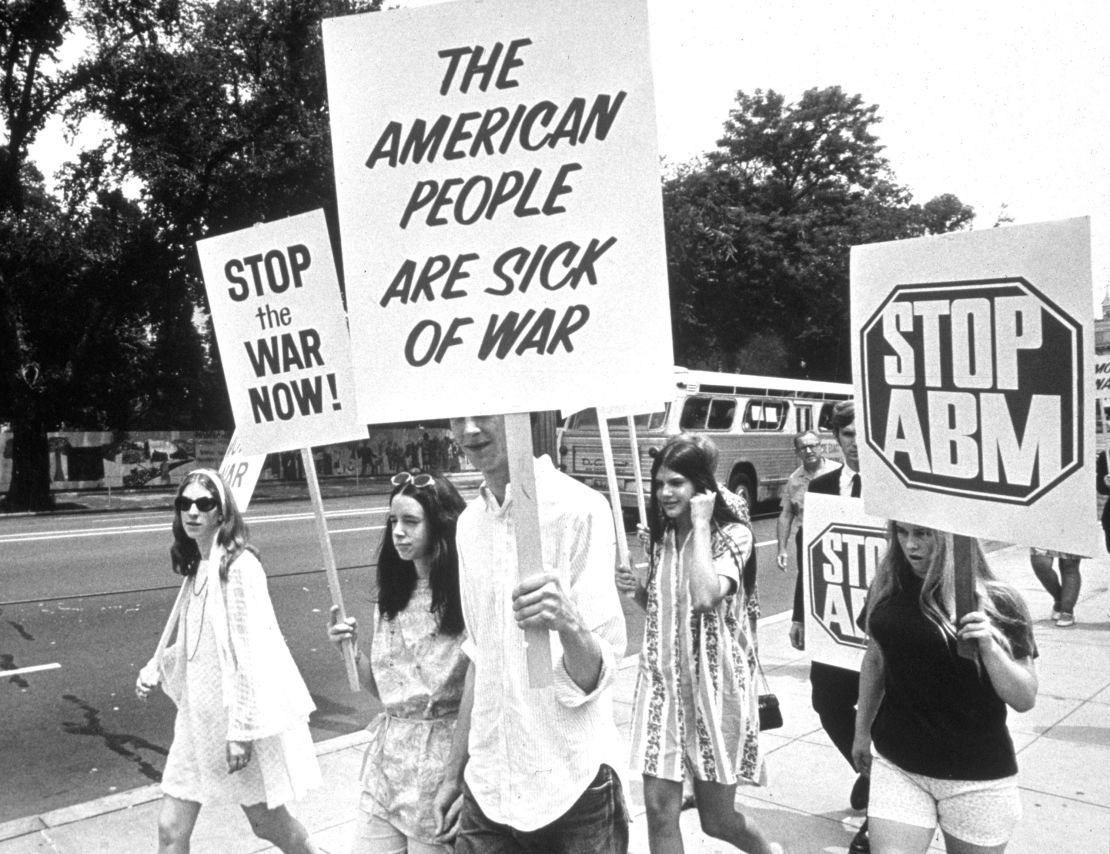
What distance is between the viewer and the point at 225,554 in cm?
356

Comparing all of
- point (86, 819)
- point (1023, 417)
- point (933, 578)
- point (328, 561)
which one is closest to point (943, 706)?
point (933, 578)

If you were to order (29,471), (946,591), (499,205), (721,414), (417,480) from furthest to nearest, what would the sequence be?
(29,471) → (721,414) → (417,480) → (946,591) → (499,205)

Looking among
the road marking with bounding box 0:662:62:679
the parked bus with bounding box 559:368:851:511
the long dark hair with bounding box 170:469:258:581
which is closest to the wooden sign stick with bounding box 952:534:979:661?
the long dark hair with bounding box 170:469:258:581

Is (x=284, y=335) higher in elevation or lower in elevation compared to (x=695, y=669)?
higher

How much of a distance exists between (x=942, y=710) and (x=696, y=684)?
3.02ft

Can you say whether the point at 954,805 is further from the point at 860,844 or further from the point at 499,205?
the point at 499,205

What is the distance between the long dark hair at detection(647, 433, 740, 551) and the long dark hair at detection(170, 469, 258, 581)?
1.46 m

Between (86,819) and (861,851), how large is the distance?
3.33 m

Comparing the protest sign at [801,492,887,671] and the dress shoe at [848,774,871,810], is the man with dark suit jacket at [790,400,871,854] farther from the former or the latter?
the protest sign at [801,492,887,671]

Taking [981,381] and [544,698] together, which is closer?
[544,698]

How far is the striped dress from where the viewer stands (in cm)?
333

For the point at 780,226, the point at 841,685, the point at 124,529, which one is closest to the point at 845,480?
the point at 841,685

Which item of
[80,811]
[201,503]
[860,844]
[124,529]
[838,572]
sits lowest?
[124,529]

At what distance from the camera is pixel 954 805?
2619 mm
